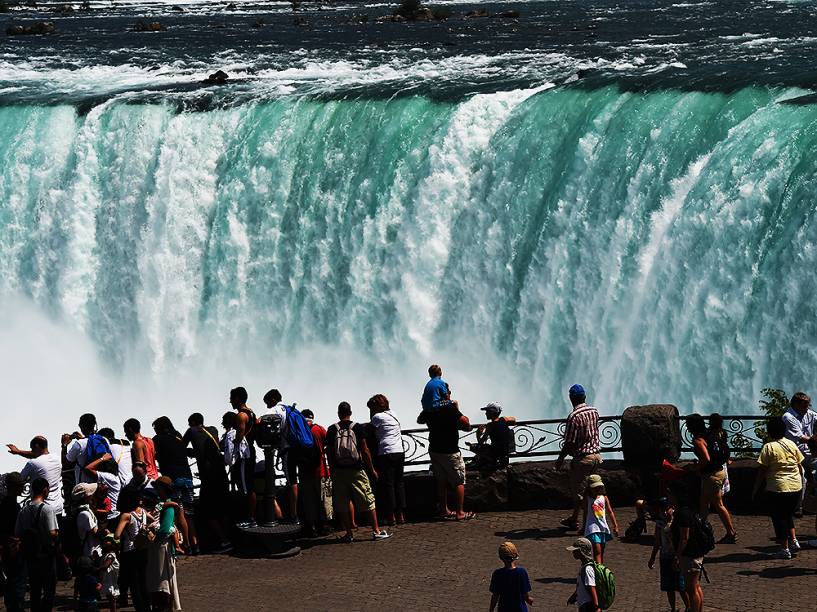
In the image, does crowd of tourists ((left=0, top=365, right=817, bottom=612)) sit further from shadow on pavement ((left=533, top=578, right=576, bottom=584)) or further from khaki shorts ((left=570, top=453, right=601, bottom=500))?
shadow on pavement ((left=533, top=578, right=576, bottom=584))

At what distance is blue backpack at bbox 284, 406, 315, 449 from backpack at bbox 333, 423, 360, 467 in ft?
1.05

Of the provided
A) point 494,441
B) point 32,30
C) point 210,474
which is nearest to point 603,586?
point 494,441

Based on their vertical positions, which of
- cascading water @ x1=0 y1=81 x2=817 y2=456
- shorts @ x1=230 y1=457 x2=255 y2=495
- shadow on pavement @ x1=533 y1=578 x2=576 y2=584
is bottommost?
shadow on pavement @ x1=533 y1=578 x2=576 y2=584

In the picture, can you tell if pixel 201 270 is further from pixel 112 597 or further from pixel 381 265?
pixel 112 597

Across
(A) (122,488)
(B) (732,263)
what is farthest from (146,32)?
(A) (122,488)

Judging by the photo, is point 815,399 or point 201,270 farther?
point 201,270

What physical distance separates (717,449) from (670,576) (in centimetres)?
248

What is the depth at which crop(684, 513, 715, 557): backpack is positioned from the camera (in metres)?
12.0

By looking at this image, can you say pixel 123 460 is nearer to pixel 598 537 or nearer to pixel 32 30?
pixel 598 537

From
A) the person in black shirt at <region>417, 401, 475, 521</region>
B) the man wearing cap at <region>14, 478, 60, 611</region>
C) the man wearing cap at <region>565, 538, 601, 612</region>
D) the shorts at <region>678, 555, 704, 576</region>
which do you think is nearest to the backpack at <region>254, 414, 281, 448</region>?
the person in black shirt at <region>417, 401, 475, 521</region>

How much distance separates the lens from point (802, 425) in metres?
14.5

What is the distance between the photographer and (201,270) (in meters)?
28.2

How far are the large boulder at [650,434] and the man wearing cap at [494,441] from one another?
46.6 inches

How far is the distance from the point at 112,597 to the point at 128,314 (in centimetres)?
1581
